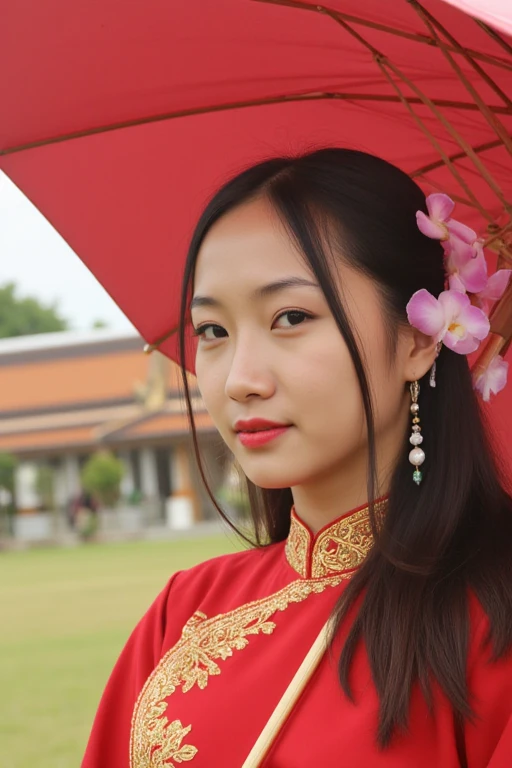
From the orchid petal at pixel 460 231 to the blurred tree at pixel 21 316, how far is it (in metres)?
40.8

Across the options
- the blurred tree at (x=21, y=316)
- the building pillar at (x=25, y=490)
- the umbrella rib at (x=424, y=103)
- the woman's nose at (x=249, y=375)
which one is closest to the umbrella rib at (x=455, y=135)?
the umbrella rib at (x=424, y=103)

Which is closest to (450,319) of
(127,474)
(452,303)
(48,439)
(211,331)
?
(452,303)

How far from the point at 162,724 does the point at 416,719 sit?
0.40 metres

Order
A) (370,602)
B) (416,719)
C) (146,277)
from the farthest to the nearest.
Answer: (146,277) → (370,602) → (416,719)

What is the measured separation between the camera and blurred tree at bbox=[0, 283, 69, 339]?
42.0 metres

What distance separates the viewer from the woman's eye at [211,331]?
177cm

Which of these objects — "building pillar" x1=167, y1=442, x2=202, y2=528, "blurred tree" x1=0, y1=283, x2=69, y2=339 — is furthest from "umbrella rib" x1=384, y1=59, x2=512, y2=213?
"blurred tree" x1=0, y1=283, x2=69, y2=339

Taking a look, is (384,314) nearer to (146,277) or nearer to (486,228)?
(486,228)

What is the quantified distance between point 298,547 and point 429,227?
1.79ft

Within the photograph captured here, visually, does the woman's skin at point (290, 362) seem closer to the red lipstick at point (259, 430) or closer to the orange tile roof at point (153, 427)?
the red lipstick at point (259, 430)

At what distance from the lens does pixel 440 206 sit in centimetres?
179

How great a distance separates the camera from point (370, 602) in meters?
1.67

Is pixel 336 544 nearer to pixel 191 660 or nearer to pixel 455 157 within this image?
pixel 191 660

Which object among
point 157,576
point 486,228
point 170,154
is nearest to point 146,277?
point 170,154
